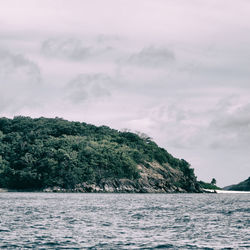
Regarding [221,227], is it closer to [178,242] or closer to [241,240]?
[241,240]

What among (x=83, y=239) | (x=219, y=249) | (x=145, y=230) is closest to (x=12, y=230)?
(x=83, y=239)

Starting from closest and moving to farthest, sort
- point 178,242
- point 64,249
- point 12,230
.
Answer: point 64,249 < point 178,242 < point 12,230

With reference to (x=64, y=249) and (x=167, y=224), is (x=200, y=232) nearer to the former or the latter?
(x=167, y=224)

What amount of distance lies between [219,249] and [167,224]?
70.6ft

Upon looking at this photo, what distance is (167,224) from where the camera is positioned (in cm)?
6281

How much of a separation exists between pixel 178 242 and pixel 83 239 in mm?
8090

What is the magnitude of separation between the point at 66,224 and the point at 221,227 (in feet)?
56.5

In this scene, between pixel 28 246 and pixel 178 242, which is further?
pixel 178 242

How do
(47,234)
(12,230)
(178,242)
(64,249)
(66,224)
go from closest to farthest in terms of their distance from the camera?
(64,249) < (178,242) < (47,234) < (12,230) < (66,224)

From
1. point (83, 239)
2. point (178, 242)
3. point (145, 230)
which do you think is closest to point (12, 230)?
point (83, 239)

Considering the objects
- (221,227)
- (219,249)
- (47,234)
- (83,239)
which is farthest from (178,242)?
(221,227)

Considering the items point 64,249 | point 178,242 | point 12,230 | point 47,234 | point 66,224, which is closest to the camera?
point 64,249

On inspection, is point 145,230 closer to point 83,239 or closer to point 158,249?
point 83,239

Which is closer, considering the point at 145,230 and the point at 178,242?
the point at 178,242
